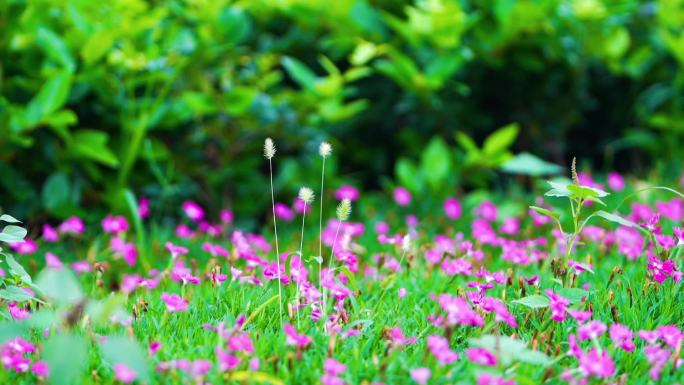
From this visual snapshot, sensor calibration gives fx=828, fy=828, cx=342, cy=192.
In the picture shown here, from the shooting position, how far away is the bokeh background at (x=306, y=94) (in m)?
3.44

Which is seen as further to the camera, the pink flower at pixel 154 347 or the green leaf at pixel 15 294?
the green leaf at pixel 15 294

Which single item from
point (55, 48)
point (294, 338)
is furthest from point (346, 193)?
point (294, 338)

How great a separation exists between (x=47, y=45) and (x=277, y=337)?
6.15 ft

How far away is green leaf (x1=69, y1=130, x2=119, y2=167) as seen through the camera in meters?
3.28

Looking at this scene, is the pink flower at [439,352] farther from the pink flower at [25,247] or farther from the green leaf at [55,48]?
the green leaf at [55,48]

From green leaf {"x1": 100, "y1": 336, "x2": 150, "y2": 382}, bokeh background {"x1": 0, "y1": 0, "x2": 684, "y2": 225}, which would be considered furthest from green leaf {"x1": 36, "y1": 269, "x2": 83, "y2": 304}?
bokeh background {"x1": 0, "y1": 0, "x2": 684, "y2": 225}

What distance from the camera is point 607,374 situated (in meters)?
1.63

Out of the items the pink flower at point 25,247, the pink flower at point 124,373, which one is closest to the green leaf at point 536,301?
the pink flower at point 124,373

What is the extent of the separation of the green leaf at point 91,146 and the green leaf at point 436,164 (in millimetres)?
1442

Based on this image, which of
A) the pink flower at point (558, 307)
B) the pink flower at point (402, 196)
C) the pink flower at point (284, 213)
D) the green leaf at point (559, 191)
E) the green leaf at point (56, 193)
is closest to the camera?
the pink flower at point (558, 307)

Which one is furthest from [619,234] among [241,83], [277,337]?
[241,83]

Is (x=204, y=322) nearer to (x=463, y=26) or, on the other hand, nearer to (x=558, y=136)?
(x=463, y=26)

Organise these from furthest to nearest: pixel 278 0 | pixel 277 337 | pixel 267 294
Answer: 1. pixel 278 0
2. pixel 267 294
3. pixel 277 337

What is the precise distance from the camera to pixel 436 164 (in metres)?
3.93
